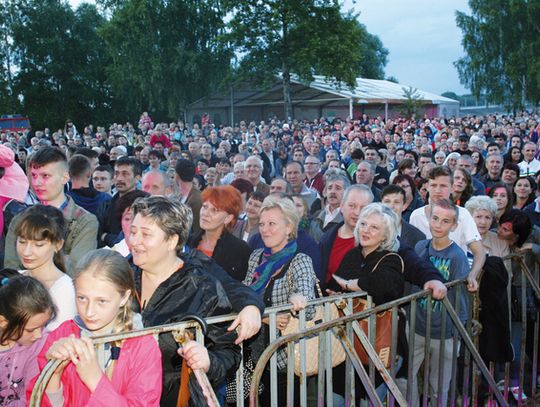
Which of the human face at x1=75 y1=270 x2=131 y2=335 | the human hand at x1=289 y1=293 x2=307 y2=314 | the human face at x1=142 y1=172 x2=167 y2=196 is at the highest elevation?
the human face at x1=142 y1=172 x2=167 y2=196

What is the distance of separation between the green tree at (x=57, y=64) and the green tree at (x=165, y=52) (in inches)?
99.6

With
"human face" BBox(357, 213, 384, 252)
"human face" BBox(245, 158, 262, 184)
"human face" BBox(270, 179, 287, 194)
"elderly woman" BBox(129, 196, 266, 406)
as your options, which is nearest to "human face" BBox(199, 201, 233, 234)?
"human face" BBox(357, 213, 384, 252)

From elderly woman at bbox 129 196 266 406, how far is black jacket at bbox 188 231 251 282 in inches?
54.8

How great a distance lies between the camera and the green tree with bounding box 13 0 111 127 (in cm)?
4456

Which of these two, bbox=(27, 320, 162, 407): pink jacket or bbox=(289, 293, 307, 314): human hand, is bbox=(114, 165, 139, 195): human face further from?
bbox=(27, 320, 162, 407): pink jacket

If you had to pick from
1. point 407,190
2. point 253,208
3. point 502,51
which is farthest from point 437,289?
point 502,51

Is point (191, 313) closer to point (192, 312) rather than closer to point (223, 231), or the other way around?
point (192, 312)

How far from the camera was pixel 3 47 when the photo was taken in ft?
148

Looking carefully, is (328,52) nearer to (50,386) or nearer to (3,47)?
(3,47)

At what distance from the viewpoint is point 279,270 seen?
3.80m

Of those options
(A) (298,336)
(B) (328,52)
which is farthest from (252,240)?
(B) (328,52)

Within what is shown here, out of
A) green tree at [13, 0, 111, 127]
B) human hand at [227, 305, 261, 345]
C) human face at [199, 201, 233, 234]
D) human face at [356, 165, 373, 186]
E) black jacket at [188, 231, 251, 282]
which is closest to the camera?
human hand at [227, 305, 261, 345]

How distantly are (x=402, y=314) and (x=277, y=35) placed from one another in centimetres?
3722

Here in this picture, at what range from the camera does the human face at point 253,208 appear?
5.57 metres
